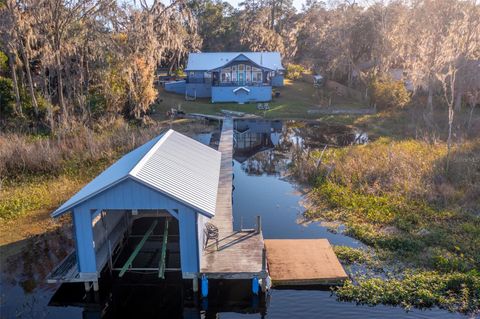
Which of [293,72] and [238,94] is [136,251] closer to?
[238,94]

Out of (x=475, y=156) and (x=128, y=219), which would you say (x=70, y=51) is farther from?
(x=475, y=156)

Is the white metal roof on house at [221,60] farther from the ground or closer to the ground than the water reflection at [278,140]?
farther from the ground

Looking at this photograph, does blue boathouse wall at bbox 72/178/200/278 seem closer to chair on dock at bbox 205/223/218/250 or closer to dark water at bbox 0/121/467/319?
dark water at bbox 0/121/467/319

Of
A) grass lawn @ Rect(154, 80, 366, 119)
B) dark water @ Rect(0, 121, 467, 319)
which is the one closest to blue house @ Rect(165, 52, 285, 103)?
grass lawn @ Rect(154, 80, 366, 119)

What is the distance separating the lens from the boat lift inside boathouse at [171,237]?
11.6 metres

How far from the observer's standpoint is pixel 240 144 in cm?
3097

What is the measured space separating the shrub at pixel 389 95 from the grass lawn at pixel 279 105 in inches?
104

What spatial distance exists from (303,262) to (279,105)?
2864cm

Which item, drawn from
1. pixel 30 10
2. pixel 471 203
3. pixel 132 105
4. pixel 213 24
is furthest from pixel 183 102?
pixel 471 203

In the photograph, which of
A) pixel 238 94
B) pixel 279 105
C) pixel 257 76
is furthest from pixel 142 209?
pixel 257 76

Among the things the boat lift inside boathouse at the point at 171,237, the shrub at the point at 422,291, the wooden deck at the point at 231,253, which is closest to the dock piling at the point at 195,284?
the boat lift inside boathouse at the point at 171,237

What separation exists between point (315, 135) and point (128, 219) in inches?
783

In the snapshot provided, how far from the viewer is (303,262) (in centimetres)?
1368

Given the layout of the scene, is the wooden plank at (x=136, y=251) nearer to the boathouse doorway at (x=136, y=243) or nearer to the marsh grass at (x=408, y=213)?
the boathouse doorway at (x=136, y=243)
